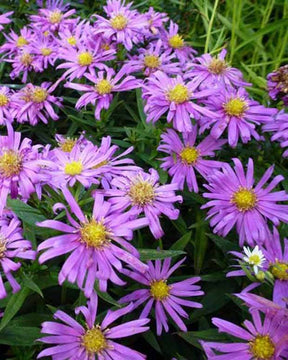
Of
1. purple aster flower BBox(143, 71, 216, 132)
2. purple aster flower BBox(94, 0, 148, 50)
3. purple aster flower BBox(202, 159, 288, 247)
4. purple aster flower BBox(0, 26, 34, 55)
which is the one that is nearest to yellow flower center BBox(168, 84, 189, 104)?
purple aster flower BBox(143, 71, 216, 132)

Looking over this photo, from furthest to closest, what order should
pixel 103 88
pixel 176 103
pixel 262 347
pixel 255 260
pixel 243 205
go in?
pixel 103 88, pixel 176 103, pixel 243 205, pixel 255 260, pixel 262 347

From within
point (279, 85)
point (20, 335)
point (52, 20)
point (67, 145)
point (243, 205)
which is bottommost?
point (20, 335)

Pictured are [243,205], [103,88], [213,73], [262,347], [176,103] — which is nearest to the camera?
[262,347]

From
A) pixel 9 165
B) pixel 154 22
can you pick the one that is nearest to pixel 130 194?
pixel 9 165

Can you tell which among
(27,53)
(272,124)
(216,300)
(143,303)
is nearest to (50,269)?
(143,303)

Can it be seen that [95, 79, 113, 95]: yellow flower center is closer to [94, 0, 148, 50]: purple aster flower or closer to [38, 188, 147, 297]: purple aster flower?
[94, 0, 148, 50]: purple aster flower

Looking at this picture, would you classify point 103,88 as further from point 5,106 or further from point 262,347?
point 262,347
